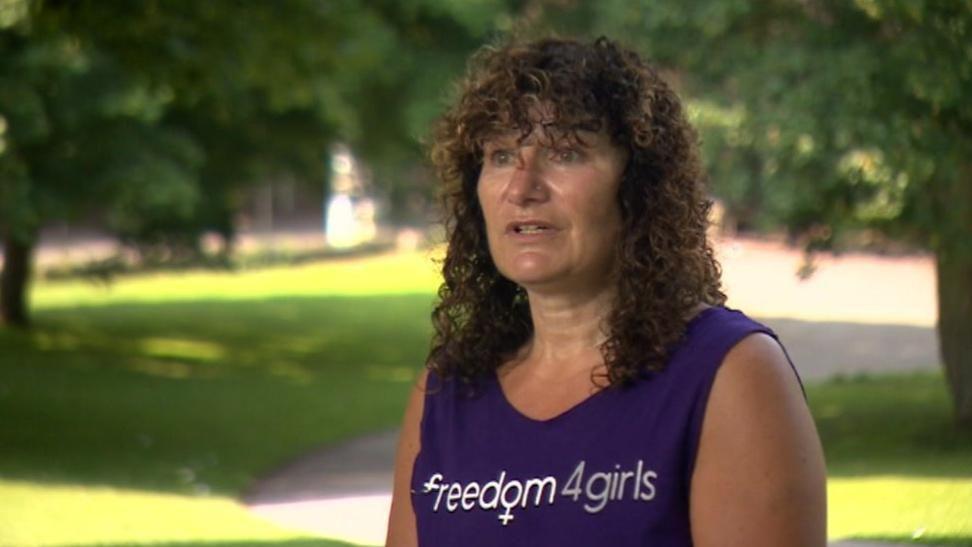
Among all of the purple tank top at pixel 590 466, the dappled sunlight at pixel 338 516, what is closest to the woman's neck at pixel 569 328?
the purple tank top at pixel 590 466

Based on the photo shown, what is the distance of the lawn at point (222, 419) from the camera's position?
1081cm

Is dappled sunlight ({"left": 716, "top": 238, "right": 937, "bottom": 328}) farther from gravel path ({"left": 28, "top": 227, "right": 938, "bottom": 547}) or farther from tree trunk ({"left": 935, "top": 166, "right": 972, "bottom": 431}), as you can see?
tree trunk ({"left": 935, "top": 166, "right": 972, "bottom": 431})

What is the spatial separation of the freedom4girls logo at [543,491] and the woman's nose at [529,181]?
17.7 inches

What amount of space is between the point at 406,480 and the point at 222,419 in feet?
48.0

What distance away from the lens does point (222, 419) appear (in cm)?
1780

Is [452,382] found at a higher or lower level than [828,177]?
lower

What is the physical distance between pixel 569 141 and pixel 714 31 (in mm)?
10804

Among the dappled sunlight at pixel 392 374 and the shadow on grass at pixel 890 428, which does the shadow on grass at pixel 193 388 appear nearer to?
the dappled sunlight at pixel 392 374

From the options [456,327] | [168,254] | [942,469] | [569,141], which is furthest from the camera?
[168,254]

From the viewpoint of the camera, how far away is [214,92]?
20266mm

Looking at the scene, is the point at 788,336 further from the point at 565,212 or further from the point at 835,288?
the point at 565,212

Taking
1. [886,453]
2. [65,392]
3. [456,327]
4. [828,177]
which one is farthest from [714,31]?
[456,327]

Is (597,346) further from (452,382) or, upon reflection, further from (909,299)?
(909,299)

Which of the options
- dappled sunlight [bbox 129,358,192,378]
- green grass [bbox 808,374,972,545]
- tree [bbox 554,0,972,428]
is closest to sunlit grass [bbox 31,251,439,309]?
dappled sunlight [bbox 129,358,192,378]
